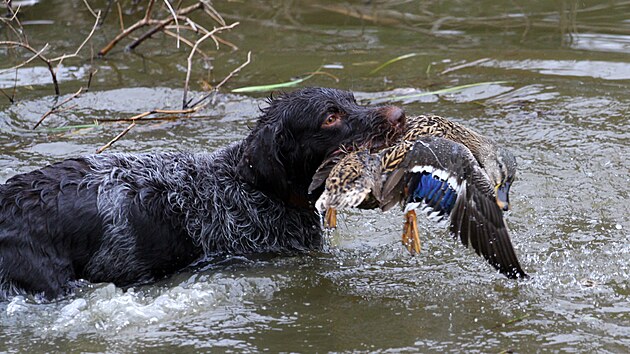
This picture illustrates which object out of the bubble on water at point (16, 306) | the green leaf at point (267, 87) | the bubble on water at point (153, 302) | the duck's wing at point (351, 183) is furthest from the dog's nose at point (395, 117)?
the green leaf at point (267, 87)

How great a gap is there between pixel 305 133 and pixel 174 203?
0.84 meters

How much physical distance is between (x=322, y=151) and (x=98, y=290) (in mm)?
1418

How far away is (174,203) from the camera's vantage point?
5.18 metres

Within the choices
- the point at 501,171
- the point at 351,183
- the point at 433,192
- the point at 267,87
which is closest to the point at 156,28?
the point at 267,87

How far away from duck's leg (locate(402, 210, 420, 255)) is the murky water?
0.16m

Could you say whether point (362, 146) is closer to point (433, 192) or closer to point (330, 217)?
point (330, 217)

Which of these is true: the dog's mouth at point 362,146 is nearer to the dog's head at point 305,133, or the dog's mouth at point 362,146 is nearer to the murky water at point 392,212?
the dog's head at point 305,133

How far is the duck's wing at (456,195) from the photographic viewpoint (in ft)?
14.5

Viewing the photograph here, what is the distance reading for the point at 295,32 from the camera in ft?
32.4

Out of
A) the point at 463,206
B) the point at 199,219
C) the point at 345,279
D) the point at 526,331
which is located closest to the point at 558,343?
the point at 526,331

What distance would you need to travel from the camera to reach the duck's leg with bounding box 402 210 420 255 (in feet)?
16.3

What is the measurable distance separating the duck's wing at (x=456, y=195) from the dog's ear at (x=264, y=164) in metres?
0.88

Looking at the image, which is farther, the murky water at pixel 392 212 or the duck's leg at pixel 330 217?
the duck's leg at pixel 330 217

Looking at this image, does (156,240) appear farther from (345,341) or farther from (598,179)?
(598,179)
